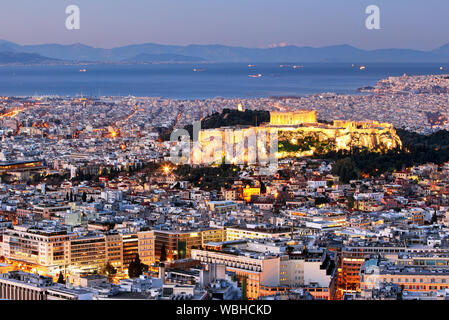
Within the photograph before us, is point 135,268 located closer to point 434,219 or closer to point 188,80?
point 434,219

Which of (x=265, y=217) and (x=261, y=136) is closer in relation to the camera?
(x=265, y=217)

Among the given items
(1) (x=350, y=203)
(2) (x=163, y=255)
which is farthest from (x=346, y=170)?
(2) (x=163, y=255)

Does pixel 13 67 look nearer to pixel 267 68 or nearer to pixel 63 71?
pixel 63 71

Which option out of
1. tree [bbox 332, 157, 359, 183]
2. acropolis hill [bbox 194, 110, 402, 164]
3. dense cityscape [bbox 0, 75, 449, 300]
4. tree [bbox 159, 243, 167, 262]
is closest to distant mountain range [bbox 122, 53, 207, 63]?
dense cityscape [bbox 0, 75, 449, 300]

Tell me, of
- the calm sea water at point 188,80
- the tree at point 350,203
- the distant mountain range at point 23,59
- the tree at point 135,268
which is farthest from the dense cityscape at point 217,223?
the calm sea water at point 188,80

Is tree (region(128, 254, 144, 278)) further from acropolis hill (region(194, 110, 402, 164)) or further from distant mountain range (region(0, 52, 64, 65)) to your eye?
distant mountain range (region(0, 52, 64, 65))

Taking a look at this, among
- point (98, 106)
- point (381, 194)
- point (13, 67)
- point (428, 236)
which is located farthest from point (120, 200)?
point (13, 67)
